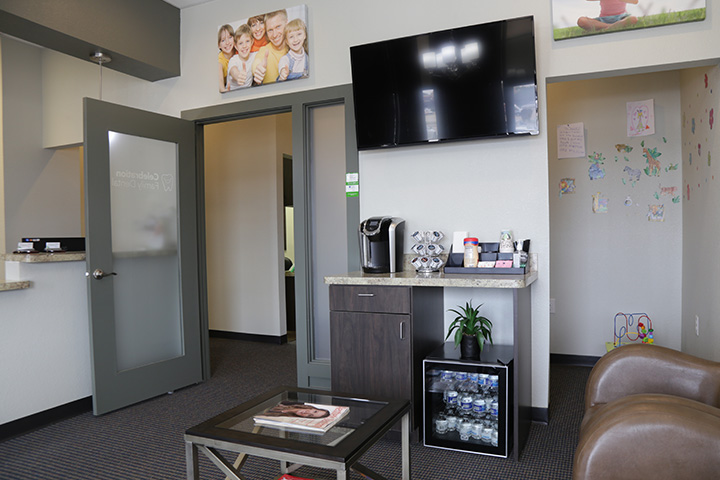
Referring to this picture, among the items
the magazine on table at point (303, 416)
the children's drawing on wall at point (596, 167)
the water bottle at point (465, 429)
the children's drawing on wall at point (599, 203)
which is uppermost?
the children's drawing on wall at point (596, 167)

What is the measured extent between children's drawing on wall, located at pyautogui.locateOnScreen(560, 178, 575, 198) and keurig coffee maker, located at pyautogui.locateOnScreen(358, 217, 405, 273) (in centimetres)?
192

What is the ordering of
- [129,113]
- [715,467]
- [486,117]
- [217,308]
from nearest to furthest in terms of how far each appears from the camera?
[715,467] < [486,117] < [129,113] < [217,308]

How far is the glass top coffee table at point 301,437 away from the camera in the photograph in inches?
59.5

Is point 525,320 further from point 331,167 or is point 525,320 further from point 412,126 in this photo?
point 331,167

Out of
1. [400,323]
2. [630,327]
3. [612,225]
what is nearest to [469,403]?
[400,323]

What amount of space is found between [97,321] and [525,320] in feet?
Answer: 8.76

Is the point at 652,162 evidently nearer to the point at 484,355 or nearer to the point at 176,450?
the point at 484,355

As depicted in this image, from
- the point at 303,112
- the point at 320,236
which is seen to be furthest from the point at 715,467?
the point at 303,112

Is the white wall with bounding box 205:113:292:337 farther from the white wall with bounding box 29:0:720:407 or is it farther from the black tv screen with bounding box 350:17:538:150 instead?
the black tv screen with bounding box 350:17:538:150

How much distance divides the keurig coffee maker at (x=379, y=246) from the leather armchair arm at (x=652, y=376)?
1.31 meters

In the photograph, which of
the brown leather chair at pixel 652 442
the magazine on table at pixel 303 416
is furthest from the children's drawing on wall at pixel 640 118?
the magazine on table at pixel 303 416

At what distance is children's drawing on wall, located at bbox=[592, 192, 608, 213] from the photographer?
13.7 feet

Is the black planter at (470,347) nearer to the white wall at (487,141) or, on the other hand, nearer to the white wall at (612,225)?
the white wall at (487,141)

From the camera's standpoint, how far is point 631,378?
2.06 metres
